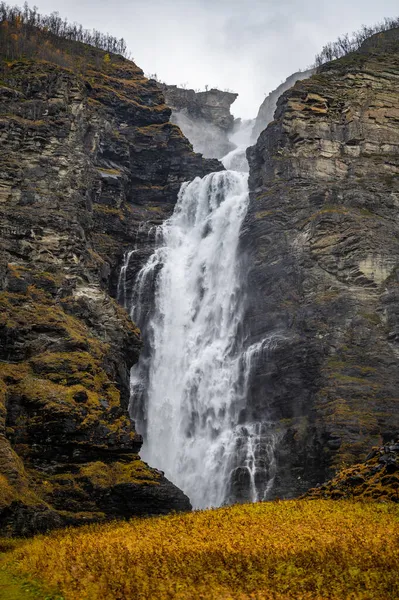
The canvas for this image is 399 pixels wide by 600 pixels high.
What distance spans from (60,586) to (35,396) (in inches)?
756

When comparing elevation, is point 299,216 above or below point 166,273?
above

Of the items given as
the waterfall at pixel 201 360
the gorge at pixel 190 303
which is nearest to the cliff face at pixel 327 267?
the gorge at pixel 190 303

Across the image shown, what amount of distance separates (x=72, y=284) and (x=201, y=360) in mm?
12726

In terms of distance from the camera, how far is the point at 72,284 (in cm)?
4219

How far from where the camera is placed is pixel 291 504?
78.2 feet

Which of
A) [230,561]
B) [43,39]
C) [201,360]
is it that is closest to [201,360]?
[201,360]

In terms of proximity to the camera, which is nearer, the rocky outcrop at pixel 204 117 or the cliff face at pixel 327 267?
the cliff face at pixel 327 267

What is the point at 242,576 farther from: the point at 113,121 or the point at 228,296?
the point at 113,121

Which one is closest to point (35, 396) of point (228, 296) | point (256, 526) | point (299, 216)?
point (256, 526)

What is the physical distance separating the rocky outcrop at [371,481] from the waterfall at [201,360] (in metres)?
12.8

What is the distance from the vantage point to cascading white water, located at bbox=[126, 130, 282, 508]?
134 ft

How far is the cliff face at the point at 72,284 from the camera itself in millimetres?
30172

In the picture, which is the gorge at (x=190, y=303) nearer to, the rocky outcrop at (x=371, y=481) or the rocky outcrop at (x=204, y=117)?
the rocky outcrop at (x=371, y=481)

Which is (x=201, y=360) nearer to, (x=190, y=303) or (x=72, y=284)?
(x=190, y=303)
